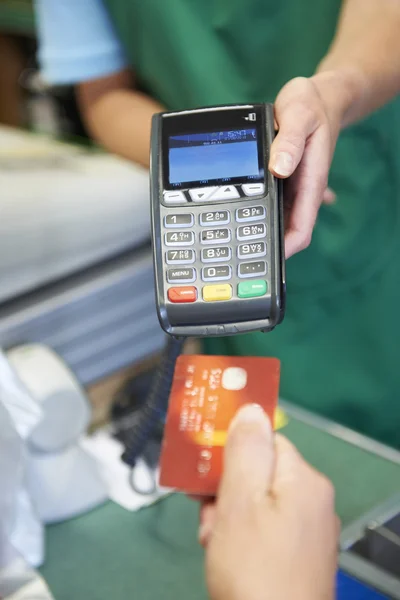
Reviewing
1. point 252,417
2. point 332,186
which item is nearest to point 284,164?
point 252,417

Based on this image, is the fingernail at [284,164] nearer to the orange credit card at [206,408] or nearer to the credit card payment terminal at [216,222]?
the credit card payment terminal at [216,222]

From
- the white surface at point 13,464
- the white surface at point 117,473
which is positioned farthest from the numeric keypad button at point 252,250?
the white surface at point 117,473

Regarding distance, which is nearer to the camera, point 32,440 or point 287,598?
point 287,598

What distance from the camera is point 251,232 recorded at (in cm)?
44

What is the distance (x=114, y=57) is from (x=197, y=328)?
43 cm

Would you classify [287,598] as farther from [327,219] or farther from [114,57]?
[114,57]

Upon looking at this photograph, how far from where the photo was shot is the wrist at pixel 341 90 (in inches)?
19.6

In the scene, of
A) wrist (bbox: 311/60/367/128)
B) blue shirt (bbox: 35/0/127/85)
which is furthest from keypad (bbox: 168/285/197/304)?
blue shirt (bbox: 35/0/127/85)

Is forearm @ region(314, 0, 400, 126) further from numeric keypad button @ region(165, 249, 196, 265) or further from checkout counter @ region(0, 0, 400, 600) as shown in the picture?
checkout counter @ region(0, 0, 400, 600)

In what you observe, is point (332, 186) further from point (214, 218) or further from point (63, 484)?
point (63, 484)

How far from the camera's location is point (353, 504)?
26.3 inches

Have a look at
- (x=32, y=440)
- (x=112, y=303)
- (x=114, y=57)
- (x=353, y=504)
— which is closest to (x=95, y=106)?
(x=114, y=57)

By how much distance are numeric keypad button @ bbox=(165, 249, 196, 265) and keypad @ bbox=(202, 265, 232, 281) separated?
11mm

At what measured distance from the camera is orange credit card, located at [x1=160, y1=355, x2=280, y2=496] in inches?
18.3
